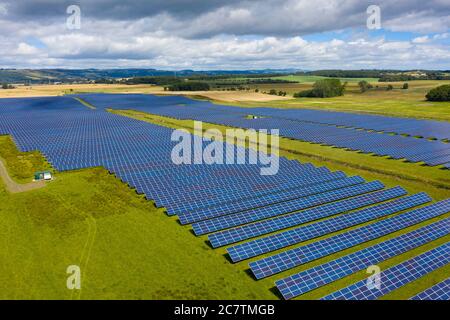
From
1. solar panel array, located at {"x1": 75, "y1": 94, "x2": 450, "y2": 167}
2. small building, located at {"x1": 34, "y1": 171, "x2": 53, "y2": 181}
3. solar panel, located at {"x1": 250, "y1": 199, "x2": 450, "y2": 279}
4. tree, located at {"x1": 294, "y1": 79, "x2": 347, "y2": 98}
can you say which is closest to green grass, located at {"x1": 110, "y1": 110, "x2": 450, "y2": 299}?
solar panel, located at {"x1": 250, "y1": 199, "x2": 450, "y2": 279}

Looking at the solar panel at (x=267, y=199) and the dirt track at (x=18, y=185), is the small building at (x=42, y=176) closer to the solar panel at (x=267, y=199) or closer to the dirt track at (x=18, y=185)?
the dirt track at (x=18, y=185)

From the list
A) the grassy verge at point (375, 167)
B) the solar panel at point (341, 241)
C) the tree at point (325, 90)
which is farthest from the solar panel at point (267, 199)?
the tree at point (325, 90)

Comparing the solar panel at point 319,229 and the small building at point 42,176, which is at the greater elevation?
the small building at point 42,176

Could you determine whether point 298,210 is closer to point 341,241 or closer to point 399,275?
point 341,241

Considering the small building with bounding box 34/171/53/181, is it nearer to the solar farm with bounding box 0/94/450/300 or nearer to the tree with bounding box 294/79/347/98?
the solar farm with bounding box 0/94/450/300

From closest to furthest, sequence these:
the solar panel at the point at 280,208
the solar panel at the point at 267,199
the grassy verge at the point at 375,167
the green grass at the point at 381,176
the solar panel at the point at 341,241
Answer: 1. the green grass at the point at 381,176
2. the solar panel at the point at 341,241
3. the solar panel at the point at 280,208
4. the solar panel at the point at 267,199
5. the grassy verge at the point at 375,167
